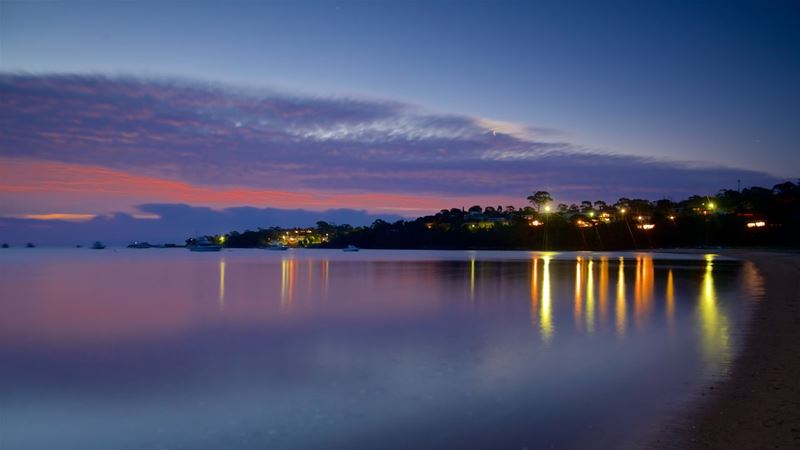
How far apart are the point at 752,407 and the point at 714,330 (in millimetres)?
9075

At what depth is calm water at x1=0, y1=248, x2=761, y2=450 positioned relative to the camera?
8.52m

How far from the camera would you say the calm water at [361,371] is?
852 centimetres

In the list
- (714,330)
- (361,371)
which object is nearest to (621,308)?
(714,330)

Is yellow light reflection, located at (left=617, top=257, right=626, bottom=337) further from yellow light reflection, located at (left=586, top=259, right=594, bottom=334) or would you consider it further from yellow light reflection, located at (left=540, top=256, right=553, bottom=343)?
yellow light reflection, located at (left=540, top=256, right=553, bottom=343)

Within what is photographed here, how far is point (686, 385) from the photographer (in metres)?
10.2

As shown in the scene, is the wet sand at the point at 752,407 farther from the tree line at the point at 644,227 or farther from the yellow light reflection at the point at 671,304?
the tree line at the point at 644,227

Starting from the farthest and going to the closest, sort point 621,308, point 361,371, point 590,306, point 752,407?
point 590,306 → point 621,308 → point 361,371 → point 752,407

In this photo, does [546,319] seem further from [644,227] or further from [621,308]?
[644,227]

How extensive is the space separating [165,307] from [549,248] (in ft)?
416

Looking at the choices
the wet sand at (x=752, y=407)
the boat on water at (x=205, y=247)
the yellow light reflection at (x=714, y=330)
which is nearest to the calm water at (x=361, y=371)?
the yellow light reflection at (x=714, y=330)

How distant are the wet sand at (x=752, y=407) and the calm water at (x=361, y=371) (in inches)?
19.3

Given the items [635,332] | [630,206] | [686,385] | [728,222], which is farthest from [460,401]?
[630,206]

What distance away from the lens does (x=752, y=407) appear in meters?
8.02

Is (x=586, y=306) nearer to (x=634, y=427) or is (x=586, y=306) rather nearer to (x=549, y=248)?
(x=634, y=427)
